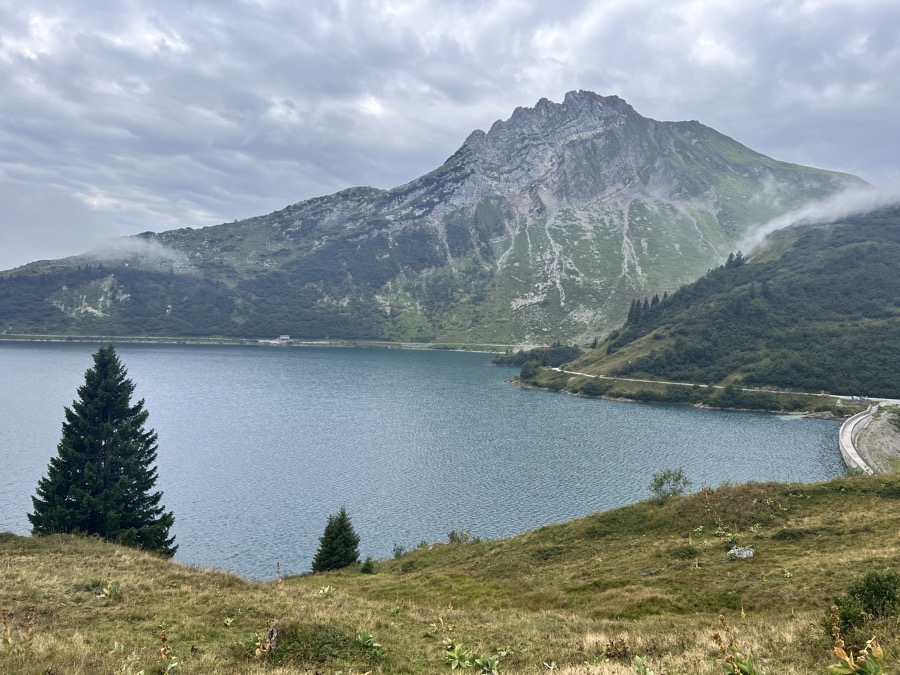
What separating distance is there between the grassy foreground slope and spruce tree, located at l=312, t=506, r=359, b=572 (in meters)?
3.90

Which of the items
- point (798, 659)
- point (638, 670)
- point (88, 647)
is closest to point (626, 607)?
point (798, 659)

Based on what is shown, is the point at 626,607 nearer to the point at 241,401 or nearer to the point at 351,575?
the point at 351,575

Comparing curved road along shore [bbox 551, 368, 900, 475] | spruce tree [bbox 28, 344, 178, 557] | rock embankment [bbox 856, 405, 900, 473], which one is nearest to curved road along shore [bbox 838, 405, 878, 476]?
curved road along shore [bbox 551, 368, 900, 475]

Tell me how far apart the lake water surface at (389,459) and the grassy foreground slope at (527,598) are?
80.0 feet

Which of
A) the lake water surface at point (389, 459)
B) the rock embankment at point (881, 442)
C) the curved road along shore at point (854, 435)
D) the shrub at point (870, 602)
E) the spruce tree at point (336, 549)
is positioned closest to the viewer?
the shrub at point (870, 602)

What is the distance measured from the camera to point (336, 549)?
50.2 meters

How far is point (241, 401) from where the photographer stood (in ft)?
527

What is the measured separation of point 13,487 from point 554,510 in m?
84.4

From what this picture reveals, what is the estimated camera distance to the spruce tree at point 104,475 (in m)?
41.4

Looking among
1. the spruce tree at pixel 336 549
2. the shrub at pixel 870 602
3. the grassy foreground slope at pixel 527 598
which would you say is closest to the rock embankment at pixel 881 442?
the grassy foreground slope at pixel 527 598

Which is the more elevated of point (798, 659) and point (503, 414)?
point (798, 659)

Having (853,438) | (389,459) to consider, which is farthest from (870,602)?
(853,438)

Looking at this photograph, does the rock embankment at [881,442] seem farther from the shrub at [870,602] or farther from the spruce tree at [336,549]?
the shrub at [870,602]

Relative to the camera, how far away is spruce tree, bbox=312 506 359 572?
49594 millimetres
